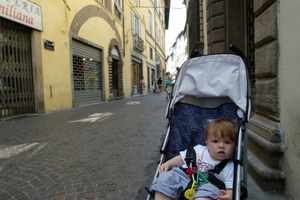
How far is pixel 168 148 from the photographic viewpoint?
3107mm

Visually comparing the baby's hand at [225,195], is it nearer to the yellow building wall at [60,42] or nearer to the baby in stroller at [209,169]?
the baby in stroller at [209,169]

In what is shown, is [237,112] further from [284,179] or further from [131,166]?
[131,166]

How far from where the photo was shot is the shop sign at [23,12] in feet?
32.0

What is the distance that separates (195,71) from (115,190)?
1.52 m

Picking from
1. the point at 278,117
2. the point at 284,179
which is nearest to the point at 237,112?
the point at 278,117

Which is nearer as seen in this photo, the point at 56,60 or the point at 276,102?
the point at 276,102

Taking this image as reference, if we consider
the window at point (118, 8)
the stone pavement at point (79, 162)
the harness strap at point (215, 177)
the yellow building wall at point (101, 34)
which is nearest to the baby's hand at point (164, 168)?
the harness strap at point (215, 177)

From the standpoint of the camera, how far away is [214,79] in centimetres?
327

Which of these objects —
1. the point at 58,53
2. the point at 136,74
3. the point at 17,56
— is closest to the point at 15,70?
the point at 17,56

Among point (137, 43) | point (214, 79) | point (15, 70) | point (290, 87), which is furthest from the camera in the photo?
point (137, 43)

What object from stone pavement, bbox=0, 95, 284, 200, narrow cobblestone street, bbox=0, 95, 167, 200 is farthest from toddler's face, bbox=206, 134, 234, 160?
narrow cobblestone street, bbox=0, 95, 167, 200

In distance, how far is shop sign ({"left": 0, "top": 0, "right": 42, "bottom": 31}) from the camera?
384 inches

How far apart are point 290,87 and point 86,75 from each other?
1392 cm

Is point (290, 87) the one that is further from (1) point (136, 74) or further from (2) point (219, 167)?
(1) point (136, 74)
